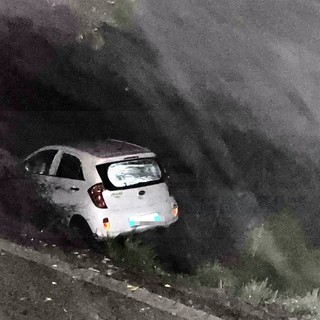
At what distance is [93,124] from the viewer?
2869mm

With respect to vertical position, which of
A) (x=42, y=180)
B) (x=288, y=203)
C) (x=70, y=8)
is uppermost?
(x=70, y=8)

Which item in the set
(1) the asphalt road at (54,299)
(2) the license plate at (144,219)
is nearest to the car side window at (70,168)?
(2) the license plate at (144,219)

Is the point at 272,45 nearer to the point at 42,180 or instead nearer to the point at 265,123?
the point at 265,123

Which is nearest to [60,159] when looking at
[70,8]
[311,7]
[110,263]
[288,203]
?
[110,263]

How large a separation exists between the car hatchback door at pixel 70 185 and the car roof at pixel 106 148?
47 millimetres

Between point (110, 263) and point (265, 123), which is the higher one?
point (265, 123)

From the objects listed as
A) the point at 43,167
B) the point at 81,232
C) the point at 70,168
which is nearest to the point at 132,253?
the point at 81,232

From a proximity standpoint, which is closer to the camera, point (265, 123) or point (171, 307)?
point (171, 307)

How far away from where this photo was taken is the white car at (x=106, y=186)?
9.00 ft

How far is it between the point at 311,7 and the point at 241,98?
0.59 m

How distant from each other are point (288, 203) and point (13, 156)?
1397 millimetres

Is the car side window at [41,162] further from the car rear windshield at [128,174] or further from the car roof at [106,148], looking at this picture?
the car rear windshield at [128,174]

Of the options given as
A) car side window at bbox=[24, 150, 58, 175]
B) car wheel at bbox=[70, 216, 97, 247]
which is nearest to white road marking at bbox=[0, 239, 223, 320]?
car wheel at bbox=[70, 216, 97, 247]

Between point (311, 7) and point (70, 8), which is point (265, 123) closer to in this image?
point (311, 7)
